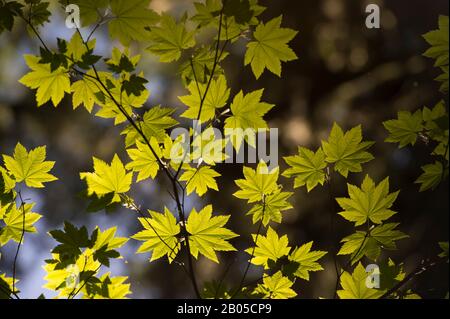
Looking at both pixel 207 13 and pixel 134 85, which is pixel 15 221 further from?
pixel 207 13

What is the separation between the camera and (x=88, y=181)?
0.92 m

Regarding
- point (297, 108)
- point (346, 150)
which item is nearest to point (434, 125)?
point (346, 150)

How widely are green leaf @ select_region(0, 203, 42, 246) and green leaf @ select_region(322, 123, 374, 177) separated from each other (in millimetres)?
665

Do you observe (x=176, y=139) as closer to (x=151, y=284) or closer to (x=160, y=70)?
(x=160, y=70)

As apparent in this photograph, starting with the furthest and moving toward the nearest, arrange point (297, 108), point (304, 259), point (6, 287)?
point (297, 108)
point (304, 259)
point (6, 287)

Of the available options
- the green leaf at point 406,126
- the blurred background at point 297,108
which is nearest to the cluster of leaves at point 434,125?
the green leaf at point 406,126

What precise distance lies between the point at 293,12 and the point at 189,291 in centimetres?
239

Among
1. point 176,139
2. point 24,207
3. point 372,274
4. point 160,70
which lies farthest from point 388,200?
point 160,70

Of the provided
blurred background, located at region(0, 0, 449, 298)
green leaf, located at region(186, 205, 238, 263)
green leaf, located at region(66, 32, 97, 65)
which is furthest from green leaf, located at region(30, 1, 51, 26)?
blurred background, located at region(0, 0, 449, 298)

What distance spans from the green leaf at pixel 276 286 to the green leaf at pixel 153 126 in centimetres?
39

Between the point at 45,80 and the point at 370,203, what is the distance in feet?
2.44

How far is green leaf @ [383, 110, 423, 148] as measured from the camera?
3.30ft

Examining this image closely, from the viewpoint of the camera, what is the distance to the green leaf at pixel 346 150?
968 mm

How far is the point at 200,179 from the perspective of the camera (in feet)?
3.40
